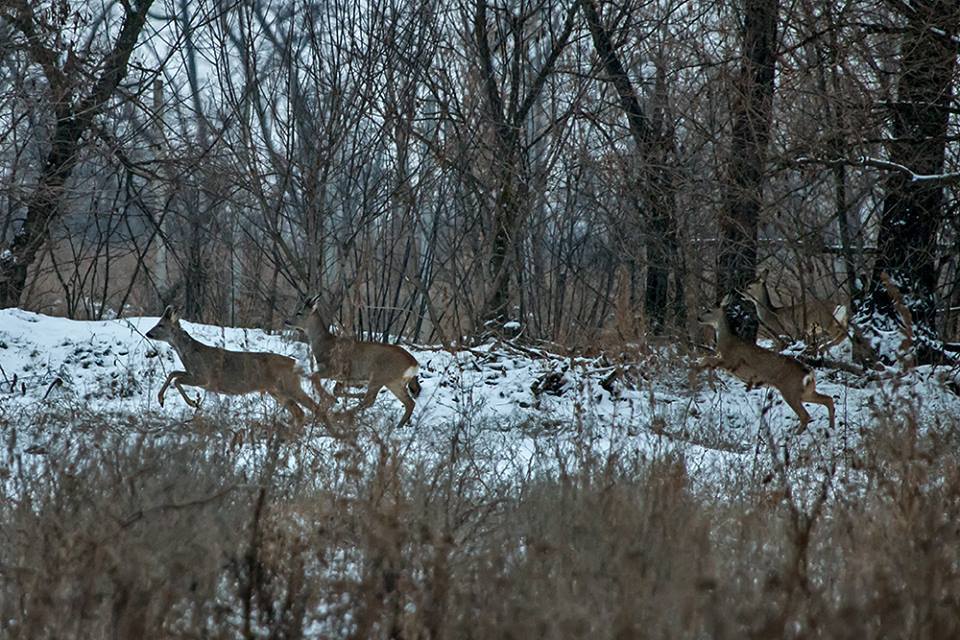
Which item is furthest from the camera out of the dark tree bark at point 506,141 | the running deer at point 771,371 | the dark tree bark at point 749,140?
the dark tree bark at point 506,141

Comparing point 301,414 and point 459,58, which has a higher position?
point 459,58

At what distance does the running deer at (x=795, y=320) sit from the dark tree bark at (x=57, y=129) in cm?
801

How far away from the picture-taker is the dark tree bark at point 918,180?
1088cm

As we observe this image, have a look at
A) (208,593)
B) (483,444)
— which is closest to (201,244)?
(483,444)

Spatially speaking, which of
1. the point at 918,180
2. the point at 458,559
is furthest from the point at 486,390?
the point at 458,559

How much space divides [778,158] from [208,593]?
8920 millimetres

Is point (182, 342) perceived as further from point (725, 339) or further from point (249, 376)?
point (725, 339)

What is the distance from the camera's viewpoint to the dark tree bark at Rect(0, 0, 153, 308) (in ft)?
41.2

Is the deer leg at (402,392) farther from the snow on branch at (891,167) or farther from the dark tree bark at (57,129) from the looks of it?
the snow on branch at (891,167)

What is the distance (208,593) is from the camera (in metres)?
3.75

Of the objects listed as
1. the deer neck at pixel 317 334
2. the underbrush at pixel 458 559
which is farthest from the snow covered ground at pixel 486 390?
→ the underbrush at pixel 458 559

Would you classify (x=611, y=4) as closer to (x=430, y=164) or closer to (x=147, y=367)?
(x=430, y=164)

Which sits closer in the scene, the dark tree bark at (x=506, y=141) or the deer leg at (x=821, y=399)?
the deer leg at (x=821, y=399)

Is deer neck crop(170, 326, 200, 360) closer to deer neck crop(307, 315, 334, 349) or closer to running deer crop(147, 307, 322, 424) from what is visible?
running deer crop(147, 307, 322, 424)
